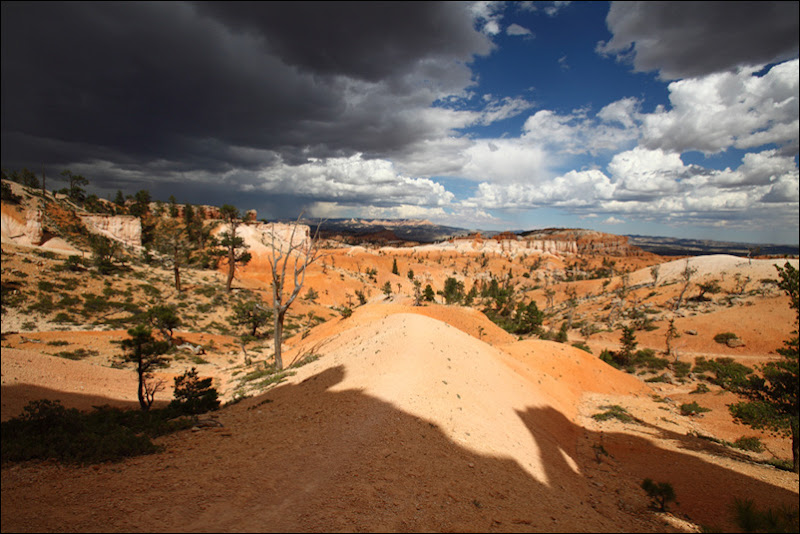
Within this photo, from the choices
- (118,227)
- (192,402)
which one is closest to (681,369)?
(192,402)

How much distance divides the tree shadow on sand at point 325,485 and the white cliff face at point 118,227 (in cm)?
7101

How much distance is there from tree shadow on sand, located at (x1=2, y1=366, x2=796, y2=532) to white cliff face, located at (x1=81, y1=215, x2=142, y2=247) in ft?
233

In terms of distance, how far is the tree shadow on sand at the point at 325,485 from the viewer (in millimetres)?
5254

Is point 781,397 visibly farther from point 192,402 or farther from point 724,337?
point 724,337

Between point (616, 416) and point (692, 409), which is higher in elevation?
point (616, 416)

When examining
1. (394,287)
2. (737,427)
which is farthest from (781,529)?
(394,287)

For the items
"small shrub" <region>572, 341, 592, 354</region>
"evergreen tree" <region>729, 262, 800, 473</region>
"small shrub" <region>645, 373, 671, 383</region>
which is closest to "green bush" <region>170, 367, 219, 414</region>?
"evergreen tree" <region>729, 262, 800, 473</region>

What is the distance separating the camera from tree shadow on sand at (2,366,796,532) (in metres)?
5.25

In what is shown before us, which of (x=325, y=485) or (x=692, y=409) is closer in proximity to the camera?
(x=325, y=485)

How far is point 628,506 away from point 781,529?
4898 mm

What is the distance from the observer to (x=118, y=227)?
6222 centimetres

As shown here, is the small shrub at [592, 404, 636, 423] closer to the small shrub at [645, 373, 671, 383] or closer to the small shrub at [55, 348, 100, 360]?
the small shrub at [645, 373, 671, 383]

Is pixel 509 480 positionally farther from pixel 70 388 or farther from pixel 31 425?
pixel 70 388

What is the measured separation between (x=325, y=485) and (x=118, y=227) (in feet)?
261
